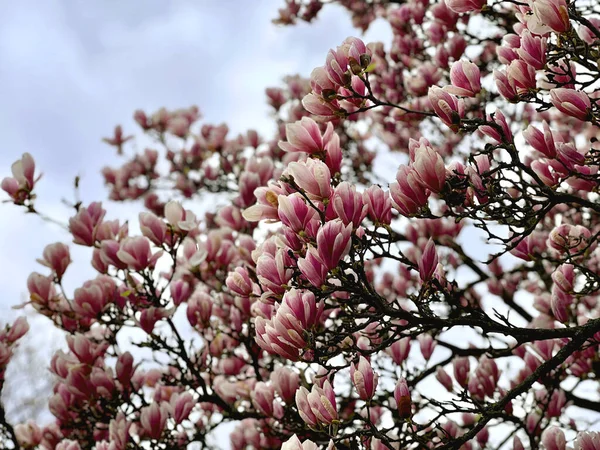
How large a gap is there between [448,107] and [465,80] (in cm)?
23

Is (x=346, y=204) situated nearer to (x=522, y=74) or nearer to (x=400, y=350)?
(x=522, y=74)

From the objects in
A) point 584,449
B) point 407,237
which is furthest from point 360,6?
point 584,449

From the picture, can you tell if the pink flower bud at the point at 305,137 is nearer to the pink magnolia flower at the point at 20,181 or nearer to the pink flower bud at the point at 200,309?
the pink flower bud at the point at 200,309

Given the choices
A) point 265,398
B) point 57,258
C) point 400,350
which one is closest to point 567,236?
point 400,350

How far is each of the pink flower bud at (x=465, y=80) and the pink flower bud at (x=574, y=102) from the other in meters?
0.27

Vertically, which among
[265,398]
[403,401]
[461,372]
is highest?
[265,398]

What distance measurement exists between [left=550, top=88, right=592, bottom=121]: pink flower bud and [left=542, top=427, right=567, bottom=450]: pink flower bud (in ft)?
3.81

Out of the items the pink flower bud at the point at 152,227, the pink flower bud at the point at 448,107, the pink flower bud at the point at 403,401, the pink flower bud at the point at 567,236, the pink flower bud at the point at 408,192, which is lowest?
the pink flower bud at the point at 403,401

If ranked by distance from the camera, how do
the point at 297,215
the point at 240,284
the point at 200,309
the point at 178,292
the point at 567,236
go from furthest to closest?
the point at 200,309, the point at 178,292, the point at 567,236, the point at 240,284, the point at 297,215

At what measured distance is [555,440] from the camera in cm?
204

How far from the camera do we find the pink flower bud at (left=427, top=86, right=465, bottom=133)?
6.21 ft

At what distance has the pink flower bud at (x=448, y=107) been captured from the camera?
1.89 m

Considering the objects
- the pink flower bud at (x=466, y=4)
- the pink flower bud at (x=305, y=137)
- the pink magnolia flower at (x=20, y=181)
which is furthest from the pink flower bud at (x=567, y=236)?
the pink magnolia flower at (x=20, y=181)

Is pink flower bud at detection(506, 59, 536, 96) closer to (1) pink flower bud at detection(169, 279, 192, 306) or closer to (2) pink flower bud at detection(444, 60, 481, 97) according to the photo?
(2) pink flower bud at detection(444, 60, 481, 97)
